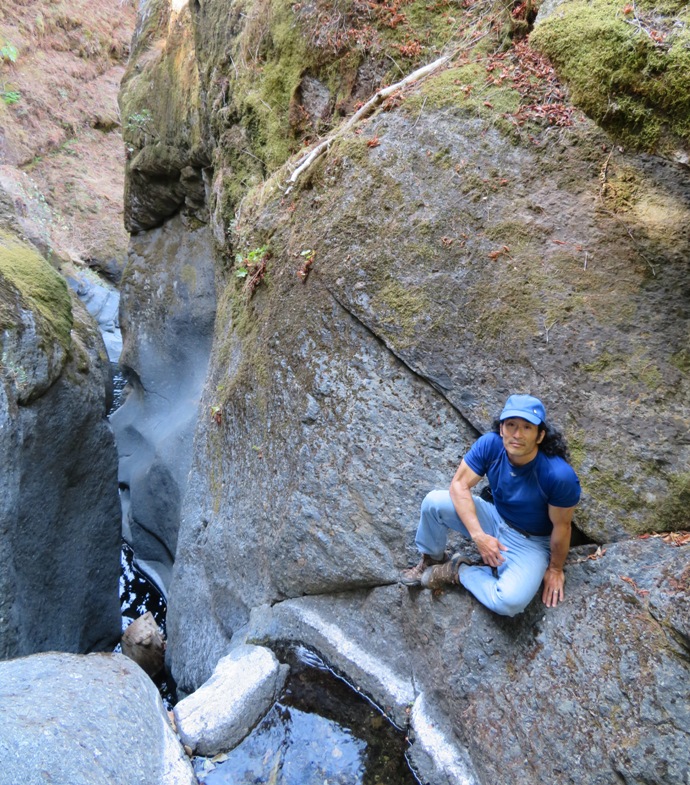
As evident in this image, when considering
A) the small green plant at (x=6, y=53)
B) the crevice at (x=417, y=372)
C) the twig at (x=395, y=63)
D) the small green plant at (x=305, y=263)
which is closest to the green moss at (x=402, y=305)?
the crevice at (x=417, y=372)

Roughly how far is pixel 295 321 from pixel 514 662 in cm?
302

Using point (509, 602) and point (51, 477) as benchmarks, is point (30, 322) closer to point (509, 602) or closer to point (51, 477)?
point (51, 477)

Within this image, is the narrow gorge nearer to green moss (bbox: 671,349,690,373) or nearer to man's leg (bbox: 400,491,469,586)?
green moss (bbox: 671,349,690,373)

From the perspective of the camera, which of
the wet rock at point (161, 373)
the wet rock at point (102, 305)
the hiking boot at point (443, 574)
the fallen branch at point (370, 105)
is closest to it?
the hiking boot at point (443, 574)

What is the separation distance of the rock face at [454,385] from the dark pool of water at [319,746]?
194 millimetres

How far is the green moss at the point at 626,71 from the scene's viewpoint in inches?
140

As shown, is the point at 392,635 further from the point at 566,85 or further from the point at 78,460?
the point at 78,460

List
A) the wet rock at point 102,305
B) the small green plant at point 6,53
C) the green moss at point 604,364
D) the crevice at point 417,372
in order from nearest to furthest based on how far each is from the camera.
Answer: the green moss at point 604,364 → the crevice at point 417,372 → the wet rock at point 102,305 → the small green plant at point 6,53

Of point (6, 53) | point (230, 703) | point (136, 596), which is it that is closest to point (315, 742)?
point (230, 703)

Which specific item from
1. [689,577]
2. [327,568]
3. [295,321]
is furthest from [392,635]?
[295,321]

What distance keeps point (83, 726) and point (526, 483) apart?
286cm

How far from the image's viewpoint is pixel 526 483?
3.29 meters

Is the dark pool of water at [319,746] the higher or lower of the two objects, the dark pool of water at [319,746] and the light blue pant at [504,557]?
the lower

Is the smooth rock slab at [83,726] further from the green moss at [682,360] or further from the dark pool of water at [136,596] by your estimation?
the dark pool of water at [136,596]
